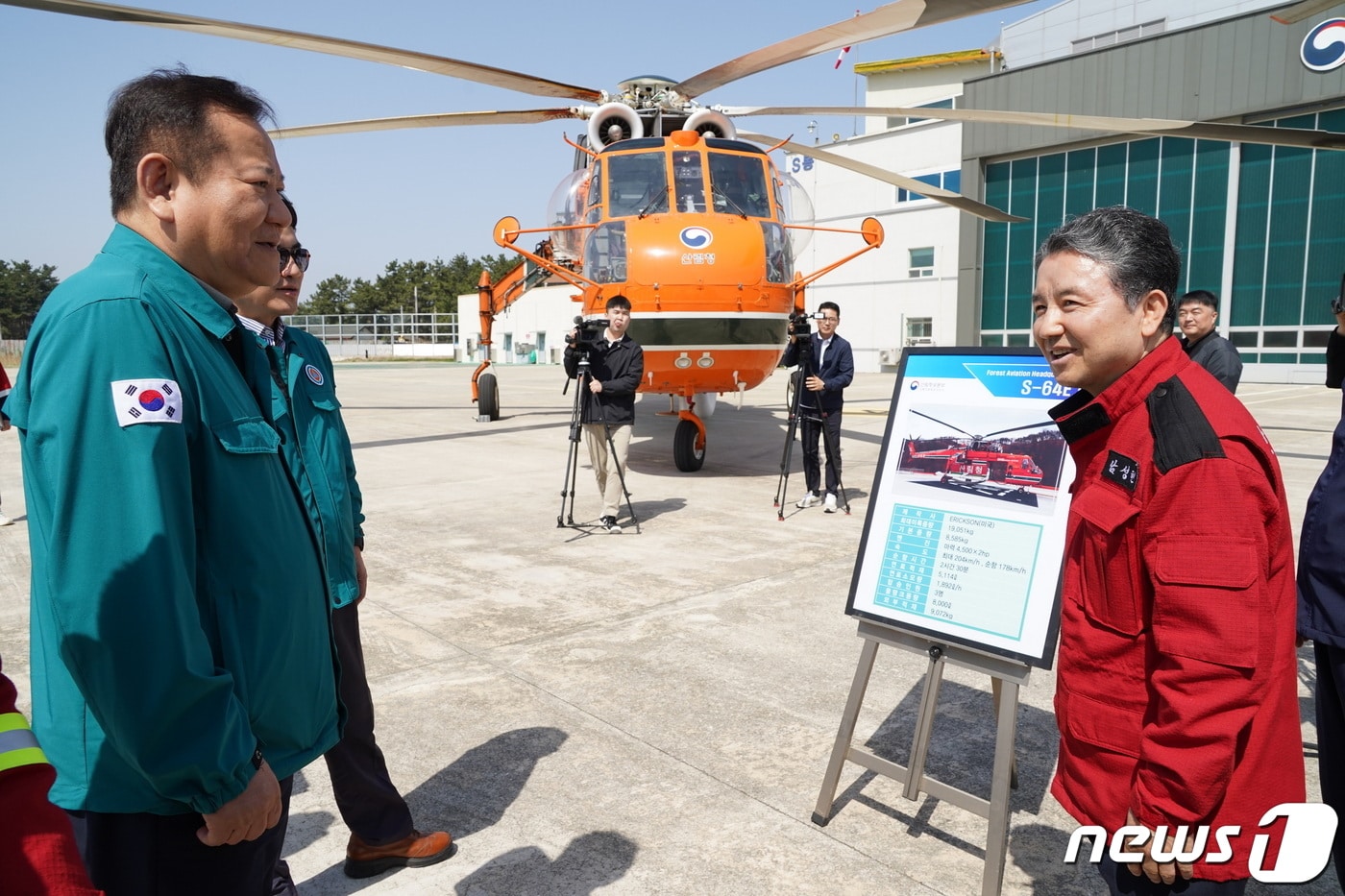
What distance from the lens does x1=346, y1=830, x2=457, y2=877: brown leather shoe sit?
298 cm

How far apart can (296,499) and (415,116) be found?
27.4 ft

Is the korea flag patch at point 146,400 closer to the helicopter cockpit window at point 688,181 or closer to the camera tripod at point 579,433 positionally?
the camera tripod at point 579,433

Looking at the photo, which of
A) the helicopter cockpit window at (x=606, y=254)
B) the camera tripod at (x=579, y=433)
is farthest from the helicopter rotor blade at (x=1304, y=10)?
the helicopter cockpit window at (x=606, y=254)

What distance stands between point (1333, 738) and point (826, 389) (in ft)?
20.5

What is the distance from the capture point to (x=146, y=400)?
4.65 feet

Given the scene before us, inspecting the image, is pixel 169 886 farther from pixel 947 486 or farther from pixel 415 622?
pixel 415 622

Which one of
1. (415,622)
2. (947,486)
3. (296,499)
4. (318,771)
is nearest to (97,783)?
(296,499)

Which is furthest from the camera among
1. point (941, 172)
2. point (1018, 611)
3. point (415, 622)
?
point (941, 172)

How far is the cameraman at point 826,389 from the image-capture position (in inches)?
336

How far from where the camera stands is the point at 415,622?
5387mm

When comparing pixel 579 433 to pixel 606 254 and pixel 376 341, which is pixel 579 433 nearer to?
pixel 606 254

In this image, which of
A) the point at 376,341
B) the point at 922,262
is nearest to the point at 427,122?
the point at 922,262

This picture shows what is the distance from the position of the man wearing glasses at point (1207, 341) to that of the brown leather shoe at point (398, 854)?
5351 mm

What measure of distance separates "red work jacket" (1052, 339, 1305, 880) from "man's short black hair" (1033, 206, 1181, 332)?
0.13 m
